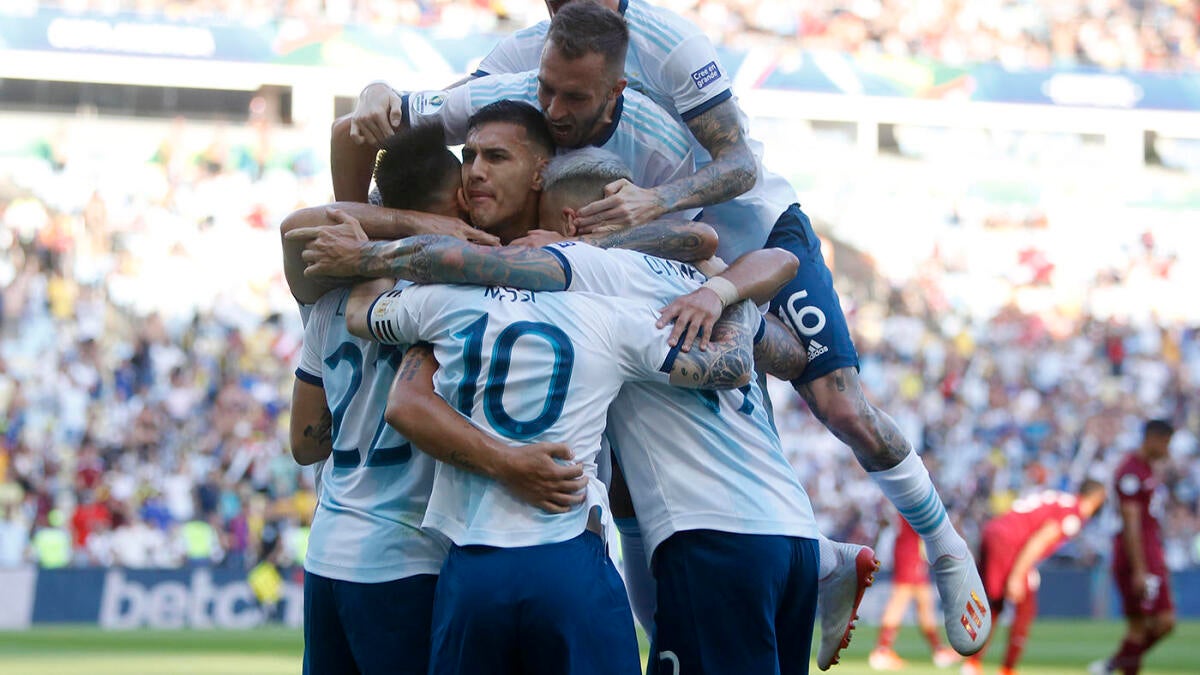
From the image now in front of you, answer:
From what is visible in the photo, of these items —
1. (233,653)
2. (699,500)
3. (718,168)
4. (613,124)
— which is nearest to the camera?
(699,500)

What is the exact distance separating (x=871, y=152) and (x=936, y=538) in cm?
2656

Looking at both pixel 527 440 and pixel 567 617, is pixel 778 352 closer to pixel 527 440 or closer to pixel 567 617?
pixel 527 440

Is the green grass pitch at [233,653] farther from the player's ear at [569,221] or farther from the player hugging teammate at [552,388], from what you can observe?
the player's ear at [569,221]

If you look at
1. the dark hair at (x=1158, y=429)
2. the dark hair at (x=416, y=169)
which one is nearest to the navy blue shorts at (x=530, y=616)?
the dark hair at (x=416, y=169)

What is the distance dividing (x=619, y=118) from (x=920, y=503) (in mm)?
2024

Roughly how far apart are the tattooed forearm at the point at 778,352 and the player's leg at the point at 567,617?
4.25ft

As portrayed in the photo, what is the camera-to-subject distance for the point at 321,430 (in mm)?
5242

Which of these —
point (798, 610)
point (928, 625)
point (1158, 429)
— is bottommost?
point (928, 625)

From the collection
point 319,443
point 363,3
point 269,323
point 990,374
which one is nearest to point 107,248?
point 269,323

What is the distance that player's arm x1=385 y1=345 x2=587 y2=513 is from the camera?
Result: 13.5 ft

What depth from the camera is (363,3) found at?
27578 millimetres

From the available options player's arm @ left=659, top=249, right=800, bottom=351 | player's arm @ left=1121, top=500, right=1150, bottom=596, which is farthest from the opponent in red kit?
player's arm @ left=659, top=249, right=800, bottom=351

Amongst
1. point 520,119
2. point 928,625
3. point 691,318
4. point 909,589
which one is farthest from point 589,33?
point 928,625

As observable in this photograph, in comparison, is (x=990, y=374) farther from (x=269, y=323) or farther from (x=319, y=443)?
(x=319, y=443)
